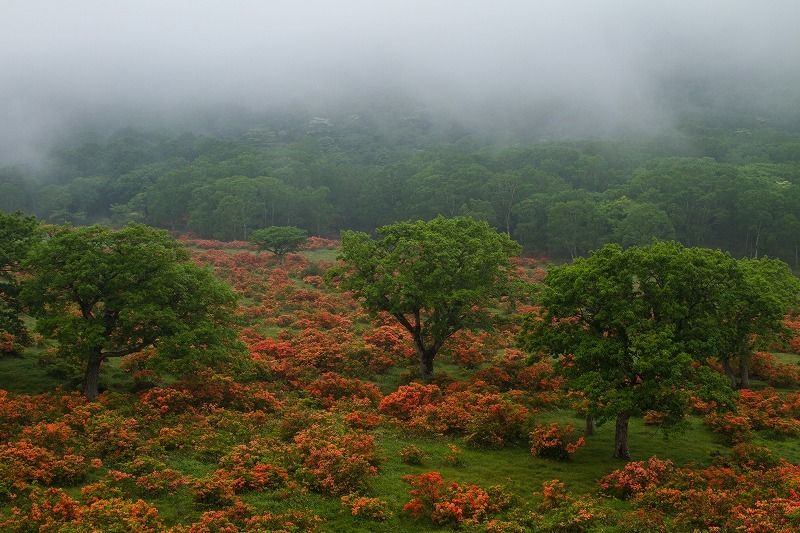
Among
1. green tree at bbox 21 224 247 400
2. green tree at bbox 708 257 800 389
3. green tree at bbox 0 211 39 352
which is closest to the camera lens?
green tree at bbox 708 257 800 389

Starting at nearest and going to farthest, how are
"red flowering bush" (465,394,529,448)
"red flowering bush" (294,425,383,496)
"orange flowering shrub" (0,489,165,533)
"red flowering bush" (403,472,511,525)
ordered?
"orange flowering shrub" (0,489,165,533), "red flowering bush" (403,472,511,525), "red flowering bush" (294,425,383,496), "red flowering bush" (465,394,529,448)

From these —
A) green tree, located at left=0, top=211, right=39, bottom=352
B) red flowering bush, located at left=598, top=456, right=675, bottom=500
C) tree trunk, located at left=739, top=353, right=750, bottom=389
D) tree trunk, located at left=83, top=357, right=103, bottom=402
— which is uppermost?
green tree, located at left=0, top=211, right=39, bottom=352

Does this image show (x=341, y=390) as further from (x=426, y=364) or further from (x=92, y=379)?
(x=92, y=379)

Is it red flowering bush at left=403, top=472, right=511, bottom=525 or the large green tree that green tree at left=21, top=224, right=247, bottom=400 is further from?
the large green tree

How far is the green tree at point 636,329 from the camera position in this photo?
19250mm

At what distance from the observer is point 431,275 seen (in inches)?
1196

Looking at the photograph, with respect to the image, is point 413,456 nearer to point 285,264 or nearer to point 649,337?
point 649,337

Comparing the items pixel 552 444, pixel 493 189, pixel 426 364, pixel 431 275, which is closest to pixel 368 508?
pixel 552 444

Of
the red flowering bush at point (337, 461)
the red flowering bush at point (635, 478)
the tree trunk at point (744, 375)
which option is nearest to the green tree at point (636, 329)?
the red flowering bush at point (635, 478)

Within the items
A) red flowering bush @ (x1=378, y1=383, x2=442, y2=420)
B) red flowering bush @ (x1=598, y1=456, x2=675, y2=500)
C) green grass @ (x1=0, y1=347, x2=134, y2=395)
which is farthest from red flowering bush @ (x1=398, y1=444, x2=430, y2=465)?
green grass @ (x1=0, y1=347, x2=134, y2=395)

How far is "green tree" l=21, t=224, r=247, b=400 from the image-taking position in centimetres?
2447

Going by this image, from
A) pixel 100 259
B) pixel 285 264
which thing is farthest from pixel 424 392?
pixel 285 264

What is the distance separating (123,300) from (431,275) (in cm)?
1461

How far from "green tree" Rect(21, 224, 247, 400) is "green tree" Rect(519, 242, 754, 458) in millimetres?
14161
